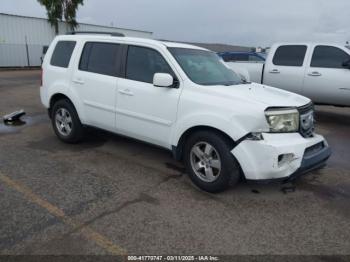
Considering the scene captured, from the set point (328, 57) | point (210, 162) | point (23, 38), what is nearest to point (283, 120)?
point (210, 162)

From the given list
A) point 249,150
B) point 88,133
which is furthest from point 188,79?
point 88,133

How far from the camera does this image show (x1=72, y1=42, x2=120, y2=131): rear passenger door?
5.08m

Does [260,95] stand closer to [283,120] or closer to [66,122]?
[283,120]

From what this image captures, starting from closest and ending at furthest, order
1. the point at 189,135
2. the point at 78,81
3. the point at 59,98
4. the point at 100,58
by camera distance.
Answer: the point at 189,135 → the point at 100,58 → the point at 78,81 → the point at 59,98

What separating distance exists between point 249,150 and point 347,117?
705 cm

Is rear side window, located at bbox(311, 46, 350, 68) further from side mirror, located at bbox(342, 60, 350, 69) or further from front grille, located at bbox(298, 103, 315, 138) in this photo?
front grille, located at bbox(298, 103, 315, 138)

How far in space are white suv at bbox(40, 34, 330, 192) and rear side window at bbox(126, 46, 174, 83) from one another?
0.05ft

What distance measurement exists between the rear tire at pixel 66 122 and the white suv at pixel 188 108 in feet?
0.06

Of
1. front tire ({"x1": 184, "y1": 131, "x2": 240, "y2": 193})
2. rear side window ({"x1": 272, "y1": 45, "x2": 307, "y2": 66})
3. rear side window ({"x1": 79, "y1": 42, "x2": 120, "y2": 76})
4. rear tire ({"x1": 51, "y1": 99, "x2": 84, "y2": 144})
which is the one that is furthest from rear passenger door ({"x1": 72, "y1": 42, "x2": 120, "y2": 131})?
rear side window ({"x1": 272, "y1": 45, "x2": 307, "y2": 66})

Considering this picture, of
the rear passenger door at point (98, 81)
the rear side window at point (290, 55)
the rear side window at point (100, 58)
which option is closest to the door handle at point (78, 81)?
the rear passenger door at point (98, 81)

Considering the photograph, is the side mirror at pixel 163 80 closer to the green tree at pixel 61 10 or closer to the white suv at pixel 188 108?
the white suv at pixel 188 108

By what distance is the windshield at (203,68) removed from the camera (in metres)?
4.52

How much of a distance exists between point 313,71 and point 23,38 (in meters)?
26.0

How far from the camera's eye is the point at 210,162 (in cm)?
414
